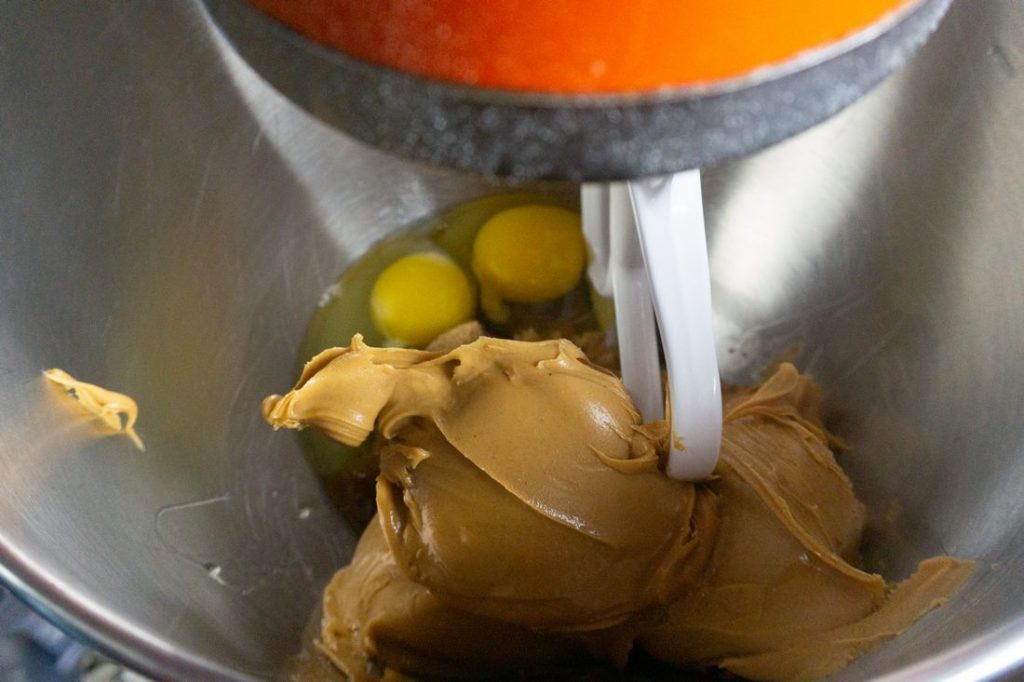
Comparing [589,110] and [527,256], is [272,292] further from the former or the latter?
[589,110]

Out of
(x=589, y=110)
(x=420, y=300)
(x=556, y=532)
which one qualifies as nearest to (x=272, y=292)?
(x=420, y=300)

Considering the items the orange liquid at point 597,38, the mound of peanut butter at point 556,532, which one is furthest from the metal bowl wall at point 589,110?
the mound of peanut butter at point 556,532

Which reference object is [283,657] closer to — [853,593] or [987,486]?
[853,593]

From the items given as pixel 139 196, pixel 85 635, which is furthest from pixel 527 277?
pixel 85 635

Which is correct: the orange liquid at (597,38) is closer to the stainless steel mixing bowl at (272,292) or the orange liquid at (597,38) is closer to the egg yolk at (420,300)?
the stainless steel mixing bowl at (272,292)

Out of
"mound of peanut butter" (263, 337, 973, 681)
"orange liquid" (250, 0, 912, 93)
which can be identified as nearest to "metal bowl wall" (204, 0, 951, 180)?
"orange liquid" (250, 0, 912, 93)

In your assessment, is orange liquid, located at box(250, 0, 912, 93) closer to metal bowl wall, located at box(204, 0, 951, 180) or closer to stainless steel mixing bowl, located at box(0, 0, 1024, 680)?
metal bowl wall, located at box(204, 0, 951, 180)

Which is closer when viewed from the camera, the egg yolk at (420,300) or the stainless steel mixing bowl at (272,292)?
the stainless steel mixing bowl at (272,292)
